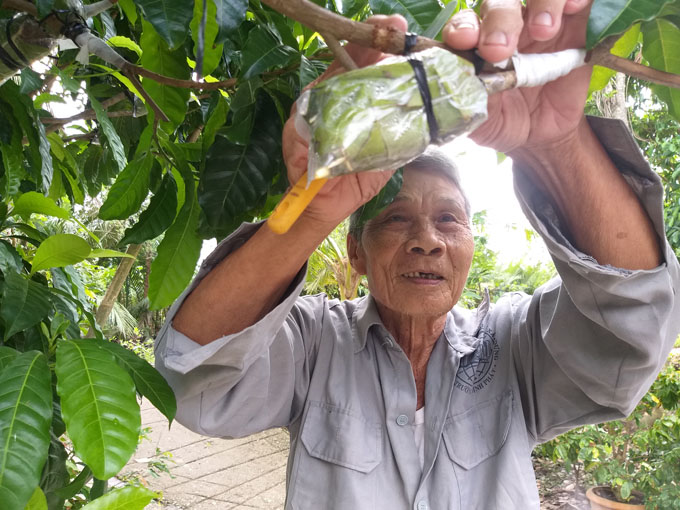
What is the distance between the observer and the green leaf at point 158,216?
3.76 feet

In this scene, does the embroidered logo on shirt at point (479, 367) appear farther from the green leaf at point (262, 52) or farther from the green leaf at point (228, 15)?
the green leaf at point (228, 15)

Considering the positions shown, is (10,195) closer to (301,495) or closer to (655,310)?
(301,495)

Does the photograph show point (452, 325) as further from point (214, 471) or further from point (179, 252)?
point (214, 471)

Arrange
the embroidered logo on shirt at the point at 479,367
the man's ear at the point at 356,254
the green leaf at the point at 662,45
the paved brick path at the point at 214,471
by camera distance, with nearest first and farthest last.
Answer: the green leaf at the point at 662,45, the embroidered logo on shirt at the point at 479,367, the man's ear at the point at 356,254, the paved brick path at the point at 214,471

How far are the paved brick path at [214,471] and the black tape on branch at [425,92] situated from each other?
4.14 m

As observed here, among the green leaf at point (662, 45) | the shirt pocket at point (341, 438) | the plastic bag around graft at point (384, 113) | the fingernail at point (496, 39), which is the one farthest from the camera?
the shirt pocket at point (341, 438)

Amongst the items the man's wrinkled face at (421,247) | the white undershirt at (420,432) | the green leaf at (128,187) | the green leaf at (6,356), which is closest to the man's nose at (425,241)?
the man's wrinkled face at (421,247)

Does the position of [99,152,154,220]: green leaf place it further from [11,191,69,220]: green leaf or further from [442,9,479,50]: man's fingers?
[442,9,479,50]: man's fingers

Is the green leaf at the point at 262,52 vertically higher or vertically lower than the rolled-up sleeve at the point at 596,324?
higher

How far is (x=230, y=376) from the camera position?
3.64ft

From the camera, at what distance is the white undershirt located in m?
1.33

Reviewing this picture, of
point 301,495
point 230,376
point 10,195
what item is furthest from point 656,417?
point 10,195

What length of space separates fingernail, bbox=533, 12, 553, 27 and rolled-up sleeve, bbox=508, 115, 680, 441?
0.36 metres

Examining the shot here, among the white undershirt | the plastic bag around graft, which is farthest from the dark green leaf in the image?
the white undershirt
